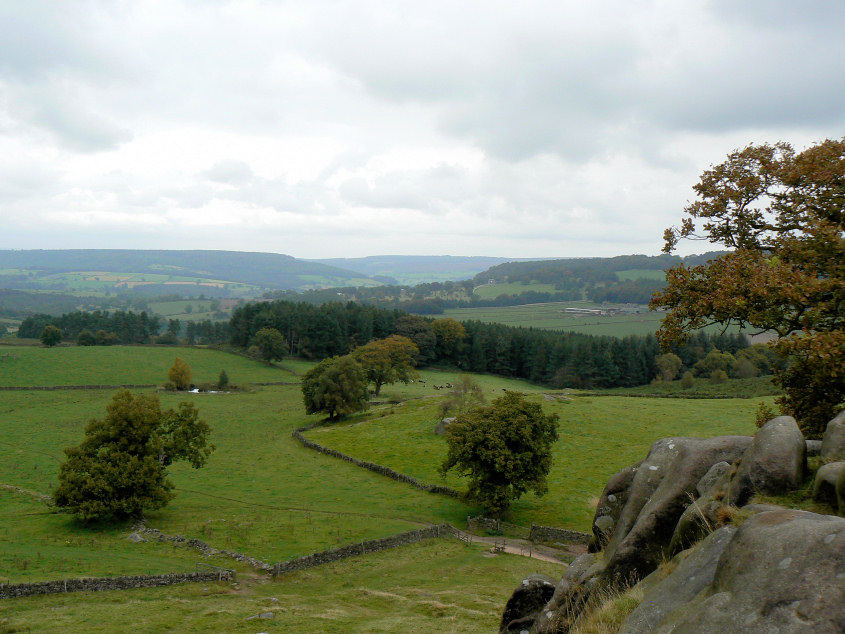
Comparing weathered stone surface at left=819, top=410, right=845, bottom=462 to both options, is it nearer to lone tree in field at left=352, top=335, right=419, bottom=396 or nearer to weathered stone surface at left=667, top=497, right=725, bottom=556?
weathered stone surface at left=667, top=497, right=725, bottom=556

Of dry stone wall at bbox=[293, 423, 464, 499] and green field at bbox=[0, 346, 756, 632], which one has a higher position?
green field at bbox=[0, 346, 756, 632]

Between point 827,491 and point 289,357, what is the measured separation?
14489cm

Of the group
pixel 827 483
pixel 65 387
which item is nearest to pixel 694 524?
pixel 827 483

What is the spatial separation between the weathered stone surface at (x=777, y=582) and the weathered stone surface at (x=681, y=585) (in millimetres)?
723

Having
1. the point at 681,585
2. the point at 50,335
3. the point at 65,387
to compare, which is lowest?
the point at 65,387

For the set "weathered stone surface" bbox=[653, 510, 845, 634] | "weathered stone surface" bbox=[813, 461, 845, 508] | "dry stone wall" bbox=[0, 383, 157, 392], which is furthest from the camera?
"dry stone wall" bbox=[0, 383, 157, 392]

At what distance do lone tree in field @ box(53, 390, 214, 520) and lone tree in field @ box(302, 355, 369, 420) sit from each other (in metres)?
35.0

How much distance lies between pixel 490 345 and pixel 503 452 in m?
107

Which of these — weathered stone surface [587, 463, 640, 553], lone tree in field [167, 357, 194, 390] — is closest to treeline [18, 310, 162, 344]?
lone tree in field [167, 357, 194, 390]

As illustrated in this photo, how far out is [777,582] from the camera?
773cm

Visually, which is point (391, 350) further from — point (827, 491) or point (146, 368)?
point (827, 491)

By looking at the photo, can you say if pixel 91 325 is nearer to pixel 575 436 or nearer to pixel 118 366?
pixel 118 366

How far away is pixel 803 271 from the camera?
1503cm

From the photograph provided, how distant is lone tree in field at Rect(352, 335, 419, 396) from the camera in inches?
3907
